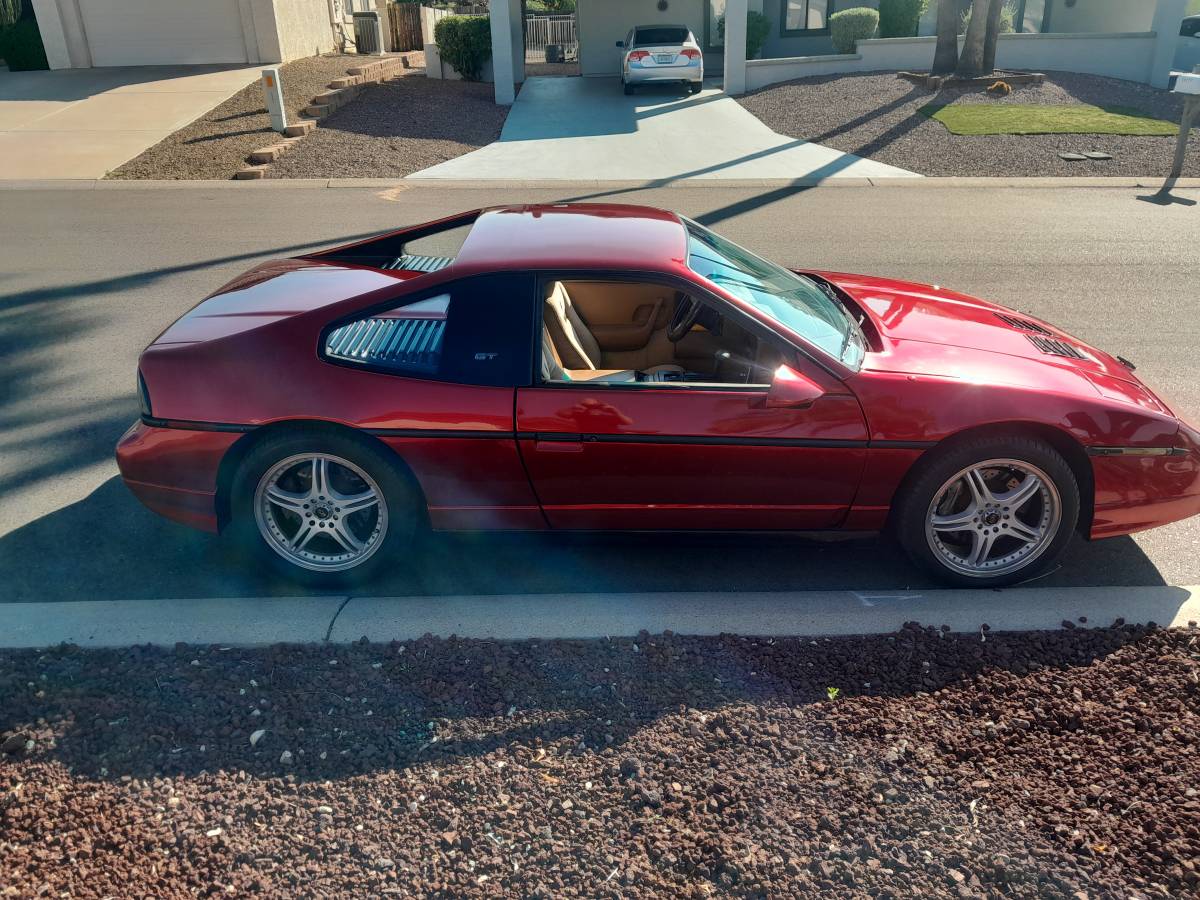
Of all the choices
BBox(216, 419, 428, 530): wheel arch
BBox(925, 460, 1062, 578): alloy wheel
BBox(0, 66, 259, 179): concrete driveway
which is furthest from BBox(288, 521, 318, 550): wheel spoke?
BBox(0, 66, 259, 179): concrete driveway

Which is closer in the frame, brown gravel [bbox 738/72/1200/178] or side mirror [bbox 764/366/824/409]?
side mirror [bbox 764/366/824/409]

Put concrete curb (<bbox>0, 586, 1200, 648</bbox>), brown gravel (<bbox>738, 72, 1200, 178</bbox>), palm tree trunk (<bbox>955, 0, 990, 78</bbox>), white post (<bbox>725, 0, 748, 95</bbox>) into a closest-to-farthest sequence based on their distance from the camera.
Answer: concrete curb (<bbox>0, 586, 1200, 648</bbox>) → brown gravel (<bbox>738, 72, 1200, 178</bbox>) → palm tree trunk (<bbox>955, 0, 990, 78</bbox>) → white post (<bbox>725, 0, 748, 95</bbox>)

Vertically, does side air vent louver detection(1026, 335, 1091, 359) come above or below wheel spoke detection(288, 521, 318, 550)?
above

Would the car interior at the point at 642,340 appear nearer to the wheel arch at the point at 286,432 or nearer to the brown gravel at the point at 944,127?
the wheel arch at the point at 286,432

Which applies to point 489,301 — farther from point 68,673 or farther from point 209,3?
point 209,3

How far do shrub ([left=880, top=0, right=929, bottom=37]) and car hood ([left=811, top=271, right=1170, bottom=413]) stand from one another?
25433 mm

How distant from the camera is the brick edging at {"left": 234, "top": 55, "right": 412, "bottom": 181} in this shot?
15320mm

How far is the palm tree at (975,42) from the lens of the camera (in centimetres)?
2083

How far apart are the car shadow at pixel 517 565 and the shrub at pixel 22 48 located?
2274 centimetres

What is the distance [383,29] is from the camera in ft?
96.8

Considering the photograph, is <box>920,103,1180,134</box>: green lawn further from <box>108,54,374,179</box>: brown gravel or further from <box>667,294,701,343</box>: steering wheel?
<box>667,294,701,343</box>: steering wheel

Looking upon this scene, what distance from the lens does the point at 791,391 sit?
13.3 feet

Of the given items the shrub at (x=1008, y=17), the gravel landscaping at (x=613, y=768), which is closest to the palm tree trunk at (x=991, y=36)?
the shrub at (x=1008, y=17)

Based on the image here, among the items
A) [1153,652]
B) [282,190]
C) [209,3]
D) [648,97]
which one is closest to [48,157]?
[282,190]
